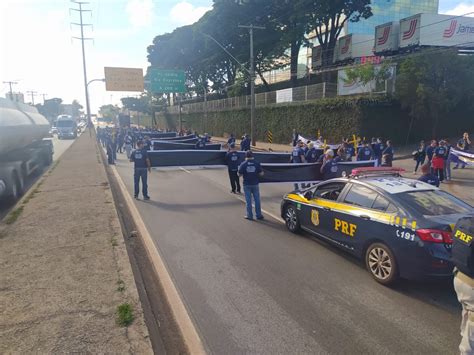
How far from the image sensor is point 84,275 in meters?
5.59

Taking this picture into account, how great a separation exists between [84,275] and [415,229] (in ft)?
15.6

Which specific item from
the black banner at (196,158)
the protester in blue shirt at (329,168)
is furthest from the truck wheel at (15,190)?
the protester in blue shirt at (329,168)

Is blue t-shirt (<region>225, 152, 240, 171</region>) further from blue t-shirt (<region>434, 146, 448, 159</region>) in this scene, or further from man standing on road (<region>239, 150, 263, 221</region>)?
blue t-shirt (<region>434, 146, 448, 159</region>)

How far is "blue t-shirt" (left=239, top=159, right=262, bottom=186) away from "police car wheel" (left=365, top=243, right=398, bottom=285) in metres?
4.06

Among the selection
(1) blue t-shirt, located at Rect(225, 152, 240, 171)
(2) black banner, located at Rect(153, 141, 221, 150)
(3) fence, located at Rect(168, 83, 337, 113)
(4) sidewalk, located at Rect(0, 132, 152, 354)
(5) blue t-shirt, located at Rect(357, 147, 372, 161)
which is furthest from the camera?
(3) fence, located at Rect(168, 83, 337, 113)

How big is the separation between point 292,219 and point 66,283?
4.53m

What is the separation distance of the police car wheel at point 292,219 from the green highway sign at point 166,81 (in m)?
35.3

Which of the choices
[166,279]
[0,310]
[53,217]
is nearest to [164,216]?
[53,217]

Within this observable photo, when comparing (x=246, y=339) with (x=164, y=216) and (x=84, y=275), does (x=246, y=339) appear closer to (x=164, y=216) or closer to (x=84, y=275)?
(x=84, y=275)

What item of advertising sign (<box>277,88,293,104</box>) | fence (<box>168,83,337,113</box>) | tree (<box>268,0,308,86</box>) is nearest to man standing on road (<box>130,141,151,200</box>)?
fence (<box>168,83,337,113</box>)

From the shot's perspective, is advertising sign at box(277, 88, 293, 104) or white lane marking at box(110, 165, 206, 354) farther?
advertising sign at box(277, 88, 293, 104)

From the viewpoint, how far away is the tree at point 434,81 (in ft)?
76.3

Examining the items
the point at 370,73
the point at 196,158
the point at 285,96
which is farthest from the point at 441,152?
the point at 285,96

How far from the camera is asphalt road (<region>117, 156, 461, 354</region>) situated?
4.16m
